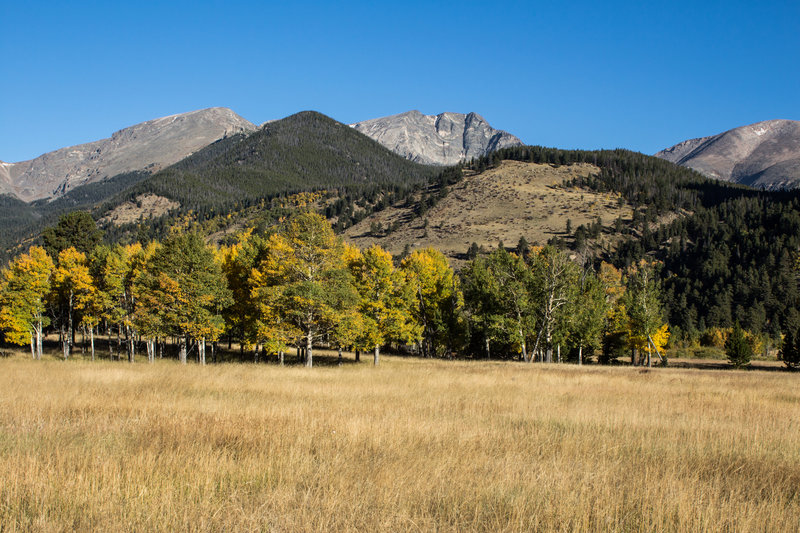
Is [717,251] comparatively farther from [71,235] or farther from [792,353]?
[71,235]

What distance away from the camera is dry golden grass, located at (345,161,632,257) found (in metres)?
139

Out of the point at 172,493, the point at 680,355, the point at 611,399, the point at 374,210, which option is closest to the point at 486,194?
the point at 374,210

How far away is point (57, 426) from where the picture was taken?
8500mm

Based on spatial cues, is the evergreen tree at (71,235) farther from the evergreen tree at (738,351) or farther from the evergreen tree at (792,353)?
the evergreen tree at (792,353)

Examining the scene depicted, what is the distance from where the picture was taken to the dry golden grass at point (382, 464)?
4.87 meters

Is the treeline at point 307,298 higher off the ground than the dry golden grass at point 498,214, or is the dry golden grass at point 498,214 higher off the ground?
the dry golden grass at point 498,214

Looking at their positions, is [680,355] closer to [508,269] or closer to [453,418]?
[508,269]

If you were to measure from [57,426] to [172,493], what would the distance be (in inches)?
197

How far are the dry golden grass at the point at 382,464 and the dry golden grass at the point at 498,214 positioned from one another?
116 meters

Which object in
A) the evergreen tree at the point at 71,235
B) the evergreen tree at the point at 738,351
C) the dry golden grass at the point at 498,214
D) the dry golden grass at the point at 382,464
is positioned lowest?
the evergreen tree at the point at 738,351

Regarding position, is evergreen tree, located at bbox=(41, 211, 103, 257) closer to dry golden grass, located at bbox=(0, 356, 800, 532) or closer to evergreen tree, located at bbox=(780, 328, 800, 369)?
dry golden grass, located at bbox=(0, 356, 800, 532)

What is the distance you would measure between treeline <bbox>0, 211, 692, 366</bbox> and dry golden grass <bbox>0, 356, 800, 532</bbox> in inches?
594

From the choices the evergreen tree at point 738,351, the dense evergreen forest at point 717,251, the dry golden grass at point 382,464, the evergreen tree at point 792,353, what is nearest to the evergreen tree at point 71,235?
the dry golden grass at point 382,464

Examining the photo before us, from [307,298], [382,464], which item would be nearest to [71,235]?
[307,298]
